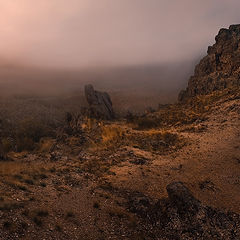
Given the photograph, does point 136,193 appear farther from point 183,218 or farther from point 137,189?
point 183,218

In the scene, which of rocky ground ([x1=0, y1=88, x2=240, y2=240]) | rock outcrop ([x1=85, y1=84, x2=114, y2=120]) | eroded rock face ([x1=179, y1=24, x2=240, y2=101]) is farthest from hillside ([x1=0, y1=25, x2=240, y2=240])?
rock outcrop ([x1=85, y1=84, x2=114, y2=120])

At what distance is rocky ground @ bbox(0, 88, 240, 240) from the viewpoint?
39.7ft

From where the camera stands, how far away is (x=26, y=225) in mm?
10766

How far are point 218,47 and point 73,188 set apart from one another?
6984cm

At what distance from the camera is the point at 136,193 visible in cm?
1766

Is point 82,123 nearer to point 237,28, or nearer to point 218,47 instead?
point 218,47

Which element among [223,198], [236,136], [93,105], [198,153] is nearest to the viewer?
[223,198]

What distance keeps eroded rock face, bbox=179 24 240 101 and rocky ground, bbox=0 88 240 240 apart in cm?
2988

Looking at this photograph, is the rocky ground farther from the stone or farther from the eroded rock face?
the eroded rock face

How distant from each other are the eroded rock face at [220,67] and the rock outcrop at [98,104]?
2715cm

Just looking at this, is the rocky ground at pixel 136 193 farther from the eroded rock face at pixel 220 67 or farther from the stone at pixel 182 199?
the eroded rock face at pixel 220 67

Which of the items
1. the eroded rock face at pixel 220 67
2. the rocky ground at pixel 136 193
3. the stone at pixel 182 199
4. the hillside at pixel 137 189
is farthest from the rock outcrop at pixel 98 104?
the stone at pixel 182 199

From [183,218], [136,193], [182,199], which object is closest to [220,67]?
[136,193]

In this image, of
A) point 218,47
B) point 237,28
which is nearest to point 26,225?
point 218,47
